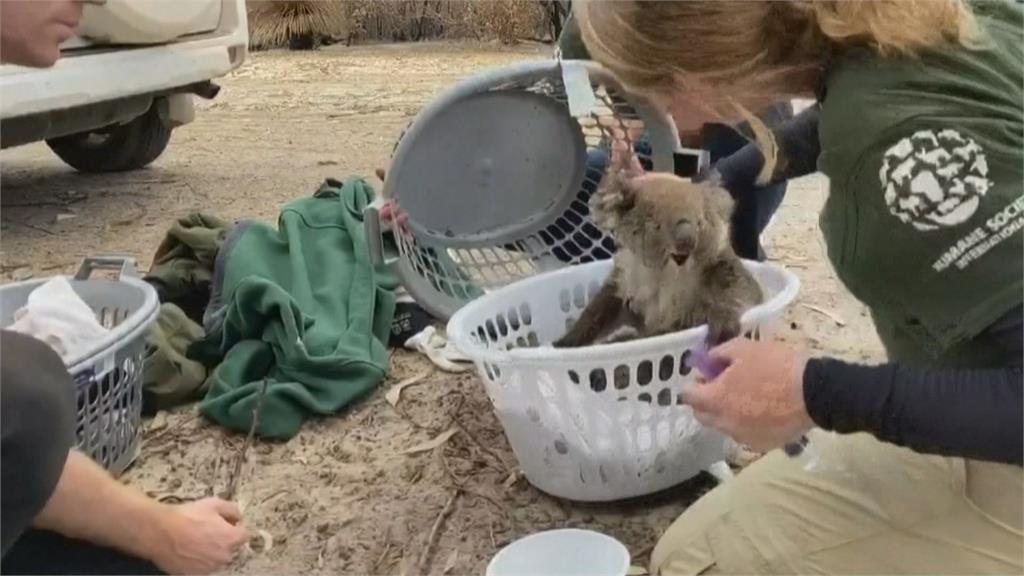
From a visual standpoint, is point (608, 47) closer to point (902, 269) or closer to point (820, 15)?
point (820, 15)

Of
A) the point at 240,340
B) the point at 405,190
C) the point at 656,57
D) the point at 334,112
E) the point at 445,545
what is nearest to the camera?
the point at 656,57

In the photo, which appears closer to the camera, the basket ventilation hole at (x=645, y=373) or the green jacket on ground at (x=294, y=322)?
the basket ventilation hole at (x=645, y=373)

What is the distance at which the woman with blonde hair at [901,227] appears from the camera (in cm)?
92

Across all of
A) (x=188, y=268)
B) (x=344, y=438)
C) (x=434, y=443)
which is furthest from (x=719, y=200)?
(x=188, y=268)

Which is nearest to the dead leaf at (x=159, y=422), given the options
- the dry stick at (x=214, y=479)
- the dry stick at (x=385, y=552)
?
the dry stick at (x=214, y=479)

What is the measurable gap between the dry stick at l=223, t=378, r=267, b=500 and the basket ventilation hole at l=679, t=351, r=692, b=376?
2.02 feet

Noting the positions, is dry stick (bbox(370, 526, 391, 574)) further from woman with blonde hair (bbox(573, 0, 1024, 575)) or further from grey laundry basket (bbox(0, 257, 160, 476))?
woman with blonde hair (bbox(573, 0, 1024, 575))

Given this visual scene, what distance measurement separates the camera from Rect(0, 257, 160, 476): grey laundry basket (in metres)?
1.37

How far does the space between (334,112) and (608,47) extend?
3.57 m

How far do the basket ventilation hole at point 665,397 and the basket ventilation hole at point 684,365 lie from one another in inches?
1.1

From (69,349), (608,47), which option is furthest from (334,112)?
(608,47)

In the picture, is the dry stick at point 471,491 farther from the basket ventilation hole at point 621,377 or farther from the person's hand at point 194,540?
the person's hand at point 194,540

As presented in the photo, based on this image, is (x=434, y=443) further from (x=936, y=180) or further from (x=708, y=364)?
(x=936, y=180)

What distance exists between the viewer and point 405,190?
201 cm
